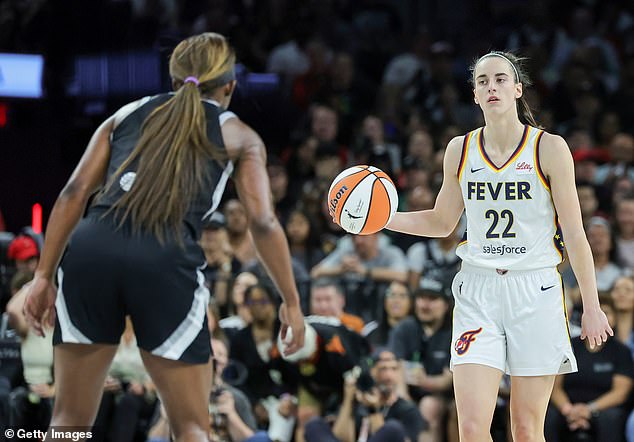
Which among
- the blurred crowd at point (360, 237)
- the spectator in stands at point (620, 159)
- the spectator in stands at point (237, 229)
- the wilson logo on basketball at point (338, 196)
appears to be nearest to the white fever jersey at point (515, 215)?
the wilson logo on basketball at point (338, 196)

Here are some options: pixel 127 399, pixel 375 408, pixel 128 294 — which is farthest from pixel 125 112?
pixel 375 408

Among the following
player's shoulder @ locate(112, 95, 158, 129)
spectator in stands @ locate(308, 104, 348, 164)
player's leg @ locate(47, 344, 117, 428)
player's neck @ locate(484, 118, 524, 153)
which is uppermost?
spectator in stands @ locate(308, 104, 348, 164)

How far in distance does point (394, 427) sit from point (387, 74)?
585cm

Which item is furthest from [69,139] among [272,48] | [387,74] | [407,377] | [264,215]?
[264,215]

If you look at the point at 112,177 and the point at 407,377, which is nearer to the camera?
the point at 112,177

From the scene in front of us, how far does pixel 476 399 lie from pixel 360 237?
4120 mm

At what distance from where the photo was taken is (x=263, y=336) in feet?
23.7

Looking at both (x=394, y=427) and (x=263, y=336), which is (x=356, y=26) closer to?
(x=263, y=336)

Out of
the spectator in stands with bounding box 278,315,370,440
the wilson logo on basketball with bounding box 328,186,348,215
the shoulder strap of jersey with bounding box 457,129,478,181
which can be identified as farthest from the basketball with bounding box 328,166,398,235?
the spectator in stands with bounding box 278,315,370,440

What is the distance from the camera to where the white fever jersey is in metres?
4.30

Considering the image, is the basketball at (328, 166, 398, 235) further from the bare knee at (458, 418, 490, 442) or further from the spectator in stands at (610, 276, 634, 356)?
the spectator in stands at (610, 276, 634, 356)

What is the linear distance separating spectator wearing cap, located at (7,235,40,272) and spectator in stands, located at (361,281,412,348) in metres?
2.37

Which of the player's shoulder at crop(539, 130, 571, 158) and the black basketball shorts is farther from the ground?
the player's shoulder at crop(539, 130, 571, 158)

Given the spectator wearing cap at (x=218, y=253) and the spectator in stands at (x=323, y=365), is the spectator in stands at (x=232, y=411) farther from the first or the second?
the spectator wearing cap at (x=218, y=253)
